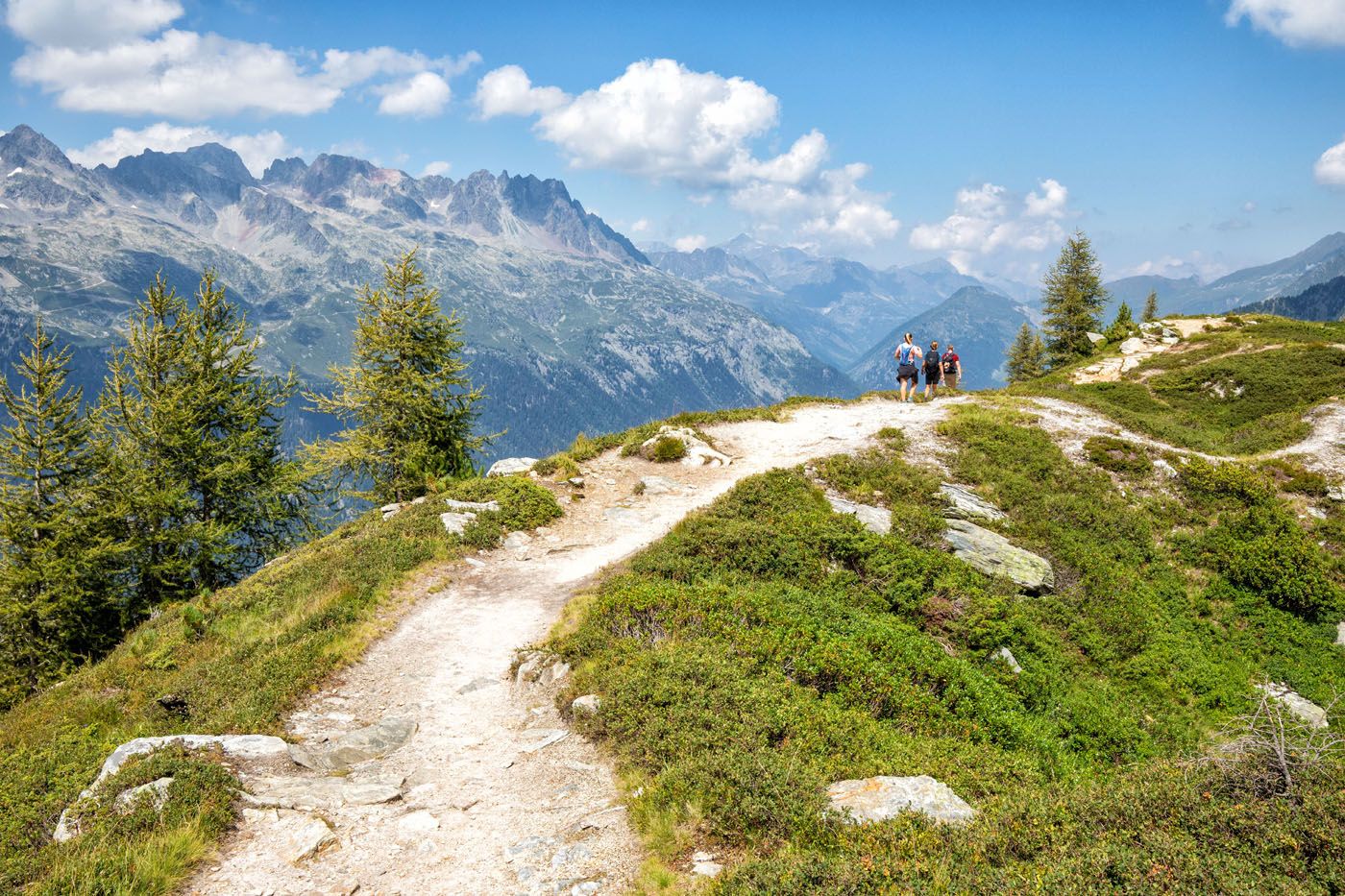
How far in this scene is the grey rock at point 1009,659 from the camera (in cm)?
1421

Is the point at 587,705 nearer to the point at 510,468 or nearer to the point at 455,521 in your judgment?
the point at 455,521

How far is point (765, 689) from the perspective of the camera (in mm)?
10430

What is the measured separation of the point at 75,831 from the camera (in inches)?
317

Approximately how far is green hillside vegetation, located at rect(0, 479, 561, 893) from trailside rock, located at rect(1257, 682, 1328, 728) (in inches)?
791

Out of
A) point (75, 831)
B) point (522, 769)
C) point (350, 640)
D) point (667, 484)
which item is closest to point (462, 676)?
point (350, 640)

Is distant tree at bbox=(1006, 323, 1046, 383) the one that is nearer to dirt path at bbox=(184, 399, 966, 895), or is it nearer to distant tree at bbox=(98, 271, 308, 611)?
dirt path at bbox=(184, 399, 966, 895)

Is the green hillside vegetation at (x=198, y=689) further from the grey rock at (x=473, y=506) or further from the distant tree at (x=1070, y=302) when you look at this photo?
the distant tree at (x=1070, y=302)

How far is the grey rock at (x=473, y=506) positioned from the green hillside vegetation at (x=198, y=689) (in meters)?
0.26

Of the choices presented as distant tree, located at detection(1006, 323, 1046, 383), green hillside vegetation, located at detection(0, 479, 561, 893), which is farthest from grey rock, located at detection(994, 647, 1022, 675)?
distant tree, located at detection(1006, 323, 1046, 383)

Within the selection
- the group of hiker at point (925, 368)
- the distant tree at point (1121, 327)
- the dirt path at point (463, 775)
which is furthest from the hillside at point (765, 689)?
the distant tree at point (1121, 327)

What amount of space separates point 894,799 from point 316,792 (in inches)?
312

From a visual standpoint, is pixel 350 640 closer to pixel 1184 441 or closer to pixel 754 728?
pixel 754 728

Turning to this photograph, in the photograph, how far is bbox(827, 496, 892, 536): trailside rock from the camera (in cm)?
1927

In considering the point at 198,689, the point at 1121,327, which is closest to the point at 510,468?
the point at 198,689
